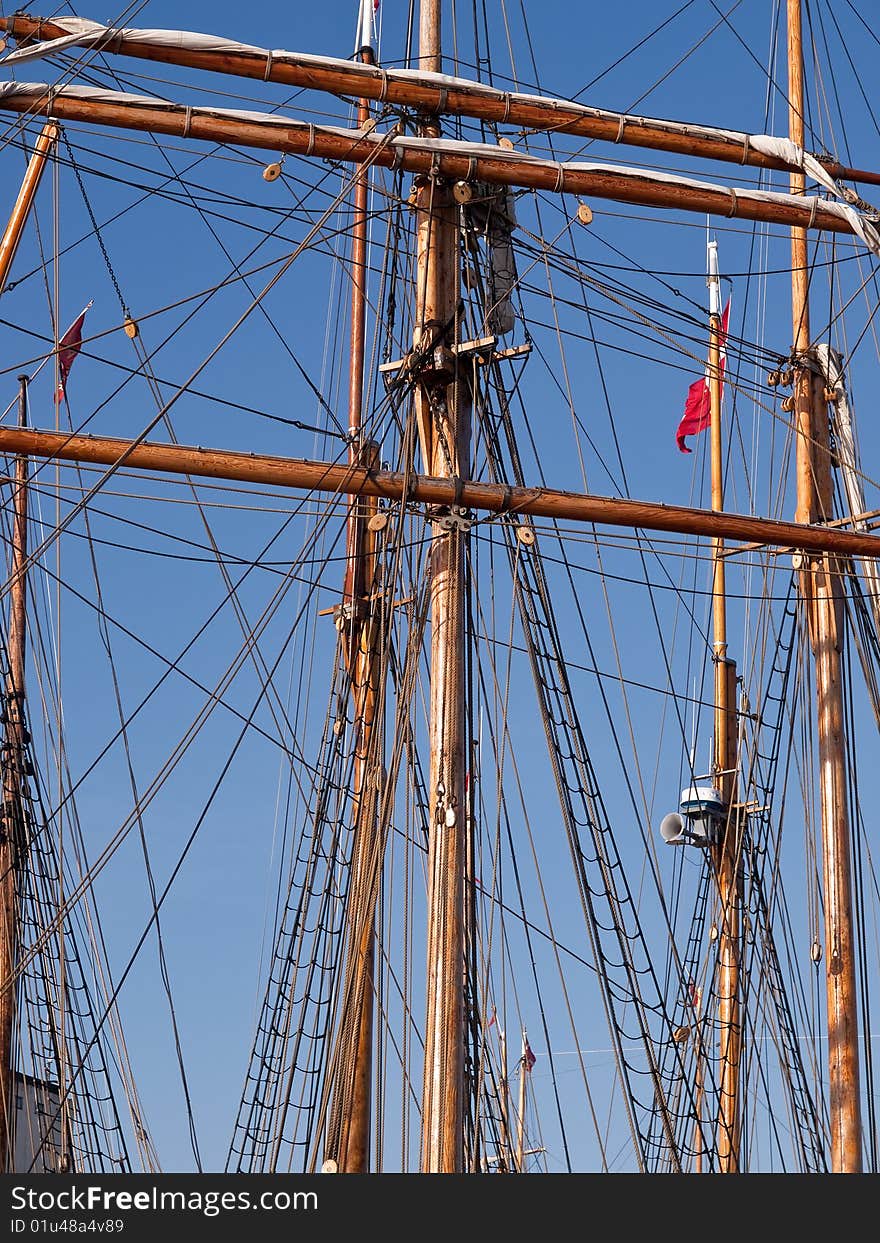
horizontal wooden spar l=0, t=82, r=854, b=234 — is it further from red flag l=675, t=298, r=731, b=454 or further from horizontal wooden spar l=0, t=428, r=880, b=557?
red flag l=675, t=298, r=731, b=454

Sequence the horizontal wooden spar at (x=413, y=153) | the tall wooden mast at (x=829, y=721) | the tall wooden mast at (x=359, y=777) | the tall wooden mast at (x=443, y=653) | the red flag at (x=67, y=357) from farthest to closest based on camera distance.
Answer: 1. the red flag at (x=67, y=357)
2. the tall wooden mast at (x=829, y=721)
3. the horizontal wooden spar at (x=413, y=153)
4. the tall wooden mast at (x=359, y=777)
5. the tall wooden mast at (x=443, y=653)

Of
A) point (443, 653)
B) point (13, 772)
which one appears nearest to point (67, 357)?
point (13, 772)

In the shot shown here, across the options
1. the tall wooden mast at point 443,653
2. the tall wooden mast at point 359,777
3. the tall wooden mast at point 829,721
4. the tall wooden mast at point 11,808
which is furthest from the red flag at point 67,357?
the tall wooden mast at point 829,721

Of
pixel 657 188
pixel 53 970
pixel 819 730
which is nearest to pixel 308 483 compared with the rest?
pixel 657 188

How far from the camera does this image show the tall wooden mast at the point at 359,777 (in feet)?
59.5

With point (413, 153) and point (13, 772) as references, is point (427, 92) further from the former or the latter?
point (13, 772)

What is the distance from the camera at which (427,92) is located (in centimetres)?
2095

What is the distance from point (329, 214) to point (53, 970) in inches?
428

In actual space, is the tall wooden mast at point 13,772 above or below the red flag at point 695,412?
below

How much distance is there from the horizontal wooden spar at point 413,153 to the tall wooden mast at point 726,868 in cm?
313

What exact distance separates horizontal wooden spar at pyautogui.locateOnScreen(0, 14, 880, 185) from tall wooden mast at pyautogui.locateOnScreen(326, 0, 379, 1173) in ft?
2.06

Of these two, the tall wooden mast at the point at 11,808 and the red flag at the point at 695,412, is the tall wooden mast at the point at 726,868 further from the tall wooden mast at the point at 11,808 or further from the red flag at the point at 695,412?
the tall wooden mast at the point at 11,808

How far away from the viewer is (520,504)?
19641 mm

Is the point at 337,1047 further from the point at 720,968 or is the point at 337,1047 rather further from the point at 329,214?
the point at 720,968
